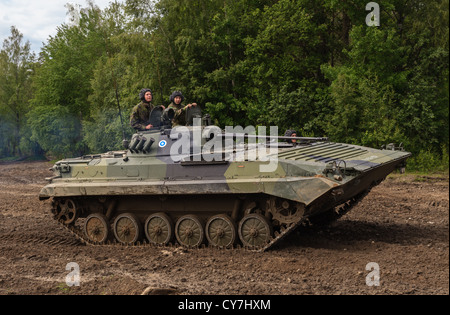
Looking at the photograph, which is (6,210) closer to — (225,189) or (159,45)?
(225,189)

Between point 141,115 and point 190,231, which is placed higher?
point 141,115

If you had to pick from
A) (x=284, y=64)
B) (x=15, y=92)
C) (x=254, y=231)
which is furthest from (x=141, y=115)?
(x=15, y=92)

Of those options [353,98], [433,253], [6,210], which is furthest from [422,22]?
[6,210]

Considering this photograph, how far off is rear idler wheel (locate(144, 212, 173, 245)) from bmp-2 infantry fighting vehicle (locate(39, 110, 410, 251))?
0.7 inches

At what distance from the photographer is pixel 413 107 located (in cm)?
1794

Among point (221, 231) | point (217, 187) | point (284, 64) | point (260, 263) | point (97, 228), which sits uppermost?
point (284, 64)

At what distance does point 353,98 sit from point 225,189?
12.0 m

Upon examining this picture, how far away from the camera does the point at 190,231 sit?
31.7 feet

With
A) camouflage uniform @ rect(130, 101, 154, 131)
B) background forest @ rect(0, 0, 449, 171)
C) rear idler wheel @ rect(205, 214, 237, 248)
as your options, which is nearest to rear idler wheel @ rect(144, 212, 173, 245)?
rear idler wheel @ rect(205, 214, 237, 248)

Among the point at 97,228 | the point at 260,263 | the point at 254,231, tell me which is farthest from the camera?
the point at 97,228

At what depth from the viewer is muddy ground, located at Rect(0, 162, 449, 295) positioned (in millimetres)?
7023

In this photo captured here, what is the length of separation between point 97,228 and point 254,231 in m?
3.51

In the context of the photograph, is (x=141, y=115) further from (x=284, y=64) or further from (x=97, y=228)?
(x=284, y=64)

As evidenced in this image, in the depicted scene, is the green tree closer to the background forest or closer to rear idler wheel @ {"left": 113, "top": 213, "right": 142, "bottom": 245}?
the background forest
